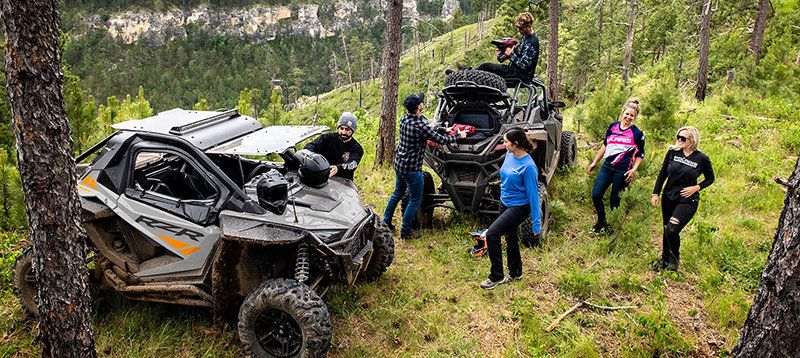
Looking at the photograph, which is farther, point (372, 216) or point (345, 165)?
point (345, 165)

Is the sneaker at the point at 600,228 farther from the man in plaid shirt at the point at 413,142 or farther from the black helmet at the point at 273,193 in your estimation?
the black helmet at the point at 273,193

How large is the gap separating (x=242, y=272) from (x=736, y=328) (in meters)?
4.63

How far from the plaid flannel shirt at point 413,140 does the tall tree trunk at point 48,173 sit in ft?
11.1

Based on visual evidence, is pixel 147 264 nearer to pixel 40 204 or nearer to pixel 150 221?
pixel 150 221

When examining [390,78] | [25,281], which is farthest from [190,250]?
[390,78]

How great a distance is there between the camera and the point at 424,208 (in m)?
6.67

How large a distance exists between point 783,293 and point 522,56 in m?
4.96

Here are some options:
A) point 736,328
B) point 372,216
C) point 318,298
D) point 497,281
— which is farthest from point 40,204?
point 736,328

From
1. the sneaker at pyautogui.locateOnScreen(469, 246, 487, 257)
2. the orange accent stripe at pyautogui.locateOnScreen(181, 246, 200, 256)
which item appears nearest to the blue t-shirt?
the sneaker at pyautogui.locateOnScreen(469, 246, 487, 257)

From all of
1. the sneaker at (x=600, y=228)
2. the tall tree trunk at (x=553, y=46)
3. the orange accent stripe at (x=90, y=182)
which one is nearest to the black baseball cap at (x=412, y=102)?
the sneaker at (x=600, y=228)

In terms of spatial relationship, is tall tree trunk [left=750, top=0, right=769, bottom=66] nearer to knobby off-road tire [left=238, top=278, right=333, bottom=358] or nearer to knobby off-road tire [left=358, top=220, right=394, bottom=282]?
knobby off-road tire [left=358, top=220, right=394, bottom=282]

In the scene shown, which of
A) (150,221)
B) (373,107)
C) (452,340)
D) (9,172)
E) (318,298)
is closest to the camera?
(318,298)

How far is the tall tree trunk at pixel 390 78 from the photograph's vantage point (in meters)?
8.67

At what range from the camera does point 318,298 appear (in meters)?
3.77
